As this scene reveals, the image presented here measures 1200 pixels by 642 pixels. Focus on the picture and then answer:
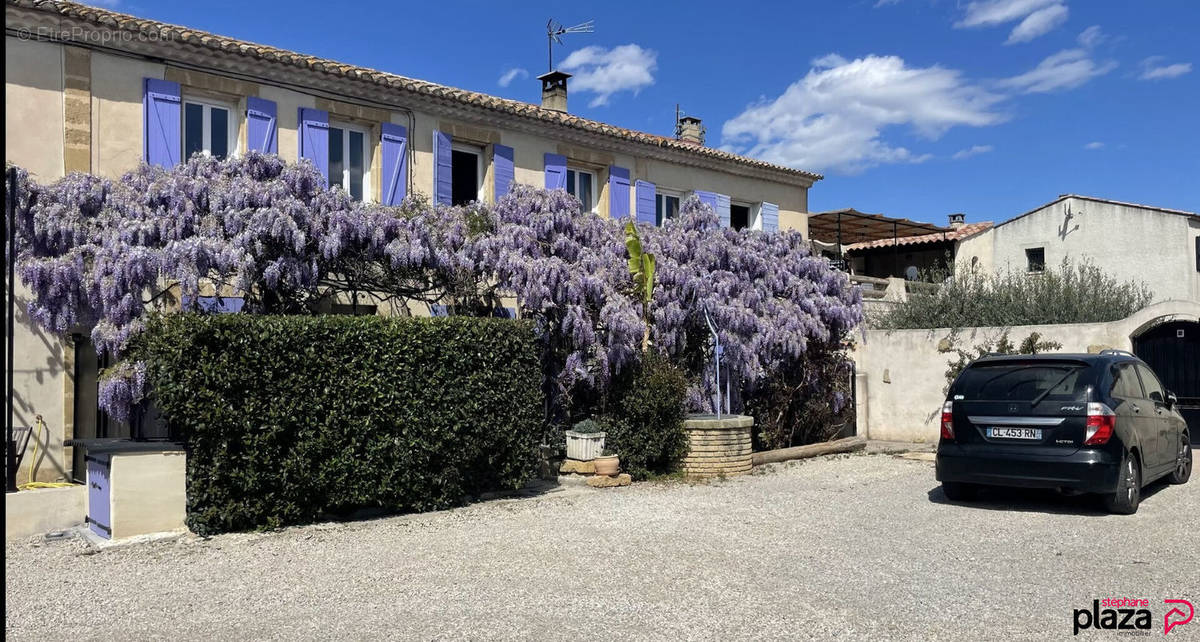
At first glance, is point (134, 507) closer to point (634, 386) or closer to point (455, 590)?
point (455, 590)

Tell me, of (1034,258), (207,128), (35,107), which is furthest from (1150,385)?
(1034,258)

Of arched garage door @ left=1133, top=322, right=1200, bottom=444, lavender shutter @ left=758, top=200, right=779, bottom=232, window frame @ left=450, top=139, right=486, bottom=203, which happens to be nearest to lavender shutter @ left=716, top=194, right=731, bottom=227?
lavender shutter @ left=758, top=200, right=779, bottom=232

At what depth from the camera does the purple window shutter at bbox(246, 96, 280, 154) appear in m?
12.5

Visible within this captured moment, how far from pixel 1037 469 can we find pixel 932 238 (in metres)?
20.5

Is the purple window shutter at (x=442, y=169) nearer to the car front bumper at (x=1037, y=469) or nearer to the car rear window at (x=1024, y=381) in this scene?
the car rear window at (x=1024, y=381)

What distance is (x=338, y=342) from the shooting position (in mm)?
8719

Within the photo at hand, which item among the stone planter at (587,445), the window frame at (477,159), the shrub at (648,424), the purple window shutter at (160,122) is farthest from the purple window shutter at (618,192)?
the purple window shutter at (160,122)

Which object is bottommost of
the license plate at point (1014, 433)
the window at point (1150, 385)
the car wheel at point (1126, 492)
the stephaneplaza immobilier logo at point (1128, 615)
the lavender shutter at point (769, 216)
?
the stephaneplaza immobilier logo at point (1128, 615)

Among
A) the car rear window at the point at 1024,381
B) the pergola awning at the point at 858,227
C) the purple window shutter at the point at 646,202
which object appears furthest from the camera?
the pergola awning at the point at 858,227

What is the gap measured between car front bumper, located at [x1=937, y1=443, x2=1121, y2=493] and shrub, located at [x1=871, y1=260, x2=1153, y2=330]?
25.1 feet

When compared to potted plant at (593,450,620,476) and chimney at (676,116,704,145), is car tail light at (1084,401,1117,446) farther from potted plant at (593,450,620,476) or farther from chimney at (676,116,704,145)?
chimney at (676,116,704,145)

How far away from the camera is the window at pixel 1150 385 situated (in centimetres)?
1009

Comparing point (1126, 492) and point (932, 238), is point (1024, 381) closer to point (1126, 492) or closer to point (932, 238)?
point (1126, 492)

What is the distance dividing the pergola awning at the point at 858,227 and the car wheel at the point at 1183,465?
12674 millimetres
